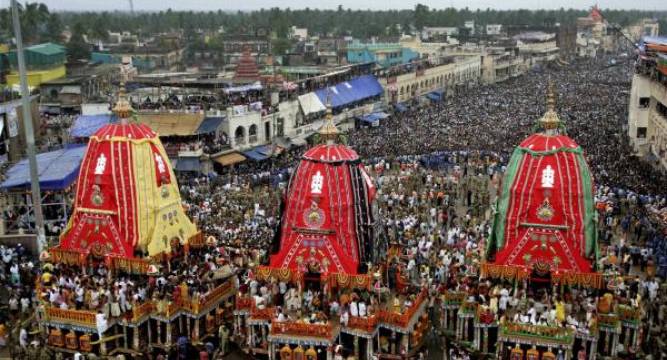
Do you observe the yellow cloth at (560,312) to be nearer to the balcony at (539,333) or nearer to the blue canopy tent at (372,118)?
the balcony at (539,333)

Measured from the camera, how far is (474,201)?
37.0 meters

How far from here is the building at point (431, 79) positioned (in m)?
73.8

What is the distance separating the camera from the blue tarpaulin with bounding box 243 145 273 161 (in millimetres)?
46938

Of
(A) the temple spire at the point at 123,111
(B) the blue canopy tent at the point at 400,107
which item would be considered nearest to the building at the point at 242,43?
(B) the blue canopy tent at the point at 400,107

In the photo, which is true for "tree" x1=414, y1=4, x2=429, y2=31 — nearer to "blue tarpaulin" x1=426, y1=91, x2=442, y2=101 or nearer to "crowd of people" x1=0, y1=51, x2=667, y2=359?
"blue tarpaulin" x1=426, y1=91, x2=442, y2=101

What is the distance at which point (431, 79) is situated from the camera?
82.9 m

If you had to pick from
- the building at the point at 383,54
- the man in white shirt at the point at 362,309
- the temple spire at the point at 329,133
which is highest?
the temple spire at the point at 329,133

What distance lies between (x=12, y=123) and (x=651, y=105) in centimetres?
3833

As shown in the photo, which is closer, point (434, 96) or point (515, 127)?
point (515, 127)

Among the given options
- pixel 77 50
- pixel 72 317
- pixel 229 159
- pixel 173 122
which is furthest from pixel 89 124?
pixel 77 50

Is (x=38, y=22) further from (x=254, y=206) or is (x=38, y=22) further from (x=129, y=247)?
(x=129, y=247)

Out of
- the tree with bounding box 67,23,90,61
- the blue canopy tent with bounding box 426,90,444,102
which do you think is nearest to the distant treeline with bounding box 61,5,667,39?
the tree with bounding box 67,23,90,61

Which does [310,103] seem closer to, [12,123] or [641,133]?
[12,123]

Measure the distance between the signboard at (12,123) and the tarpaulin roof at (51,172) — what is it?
Answer: 11848 millimetres
